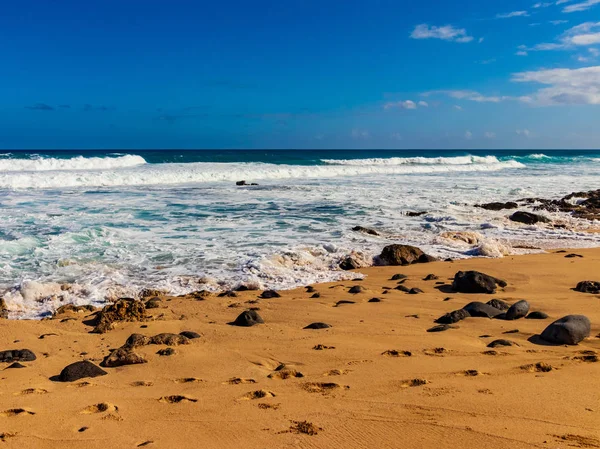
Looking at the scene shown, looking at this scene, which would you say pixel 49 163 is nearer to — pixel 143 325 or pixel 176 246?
pixel 176 246

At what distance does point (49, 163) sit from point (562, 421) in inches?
1591

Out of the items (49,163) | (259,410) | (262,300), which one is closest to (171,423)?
(259,410)

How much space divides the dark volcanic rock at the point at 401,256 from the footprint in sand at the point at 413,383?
4.77 meters

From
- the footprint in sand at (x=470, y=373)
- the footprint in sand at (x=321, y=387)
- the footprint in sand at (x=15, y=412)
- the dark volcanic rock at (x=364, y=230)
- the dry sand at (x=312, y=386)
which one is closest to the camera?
the dry sand at (x=312, y=386)

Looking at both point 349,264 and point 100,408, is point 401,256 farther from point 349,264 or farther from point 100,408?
point 100,408

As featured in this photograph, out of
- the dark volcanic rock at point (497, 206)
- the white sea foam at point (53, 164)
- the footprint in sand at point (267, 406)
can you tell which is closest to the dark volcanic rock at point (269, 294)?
the footprint in sand at point (267, 406)

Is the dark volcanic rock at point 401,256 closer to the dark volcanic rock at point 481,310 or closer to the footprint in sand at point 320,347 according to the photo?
the dark volcanic rock at point 481,310

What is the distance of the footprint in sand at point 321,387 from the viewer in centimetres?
356

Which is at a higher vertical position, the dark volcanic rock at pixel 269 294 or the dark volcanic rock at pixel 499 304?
the dark volcanic rock at pixel 499 304

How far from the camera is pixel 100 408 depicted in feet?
11.0

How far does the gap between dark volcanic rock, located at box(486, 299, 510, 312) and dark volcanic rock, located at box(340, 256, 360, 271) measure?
8.66ft

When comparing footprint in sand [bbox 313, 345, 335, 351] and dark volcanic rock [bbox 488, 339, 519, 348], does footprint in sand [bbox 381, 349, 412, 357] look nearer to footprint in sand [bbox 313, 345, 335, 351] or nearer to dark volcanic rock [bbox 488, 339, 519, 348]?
footprint in sand [bbox 313, 345, 335, 351]

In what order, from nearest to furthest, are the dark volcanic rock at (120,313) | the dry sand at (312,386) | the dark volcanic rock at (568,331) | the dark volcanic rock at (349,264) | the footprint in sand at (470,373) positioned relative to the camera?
the dry sand at (312,386) < the footprint in sand at (470,373) < the dark volcanic rock at (568,331) < the dark volcanic rock at (120,313) < the dark volcanic rock at (349,264)

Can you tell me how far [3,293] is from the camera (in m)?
6.37
